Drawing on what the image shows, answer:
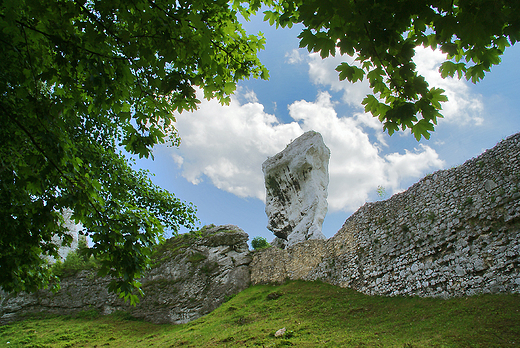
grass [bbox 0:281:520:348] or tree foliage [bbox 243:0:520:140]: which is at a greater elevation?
tree foliage [bbox 243:0:520:140]

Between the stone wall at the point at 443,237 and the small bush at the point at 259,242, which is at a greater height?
the small bush at the point at 259,242

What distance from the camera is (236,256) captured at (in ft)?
63.9

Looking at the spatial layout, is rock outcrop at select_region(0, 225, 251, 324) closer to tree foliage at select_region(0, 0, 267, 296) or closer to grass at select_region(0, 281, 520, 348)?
grass at select_region(0, 281, 520, 348)

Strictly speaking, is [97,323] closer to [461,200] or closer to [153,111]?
[153,111]

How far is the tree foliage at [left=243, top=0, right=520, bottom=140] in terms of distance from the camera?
2250mm

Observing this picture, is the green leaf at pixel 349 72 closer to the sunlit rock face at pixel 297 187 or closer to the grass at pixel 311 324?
the grass at pixel 311 324

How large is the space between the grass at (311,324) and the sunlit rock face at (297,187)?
12239 millimetres

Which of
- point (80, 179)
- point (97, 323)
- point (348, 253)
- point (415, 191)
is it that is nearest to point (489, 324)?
point (415, 191)

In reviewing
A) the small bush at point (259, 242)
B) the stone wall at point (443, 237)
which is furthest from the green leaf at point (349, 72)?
the small bush at point (259, 242)

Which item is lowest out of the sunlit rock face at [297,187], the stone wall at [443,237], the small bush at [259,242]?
the stone wall at [443,237]

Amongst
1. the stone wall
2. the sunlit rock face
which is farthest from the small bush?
the stone wall

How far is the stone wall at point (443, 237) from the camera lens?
7.64 m

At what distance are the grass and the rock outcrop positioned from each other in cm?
95

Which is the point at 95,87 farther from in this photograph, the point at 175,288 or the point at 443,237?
the point at 175,288
